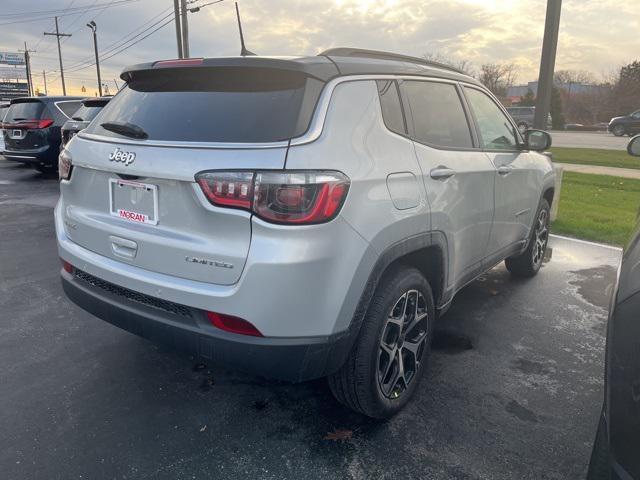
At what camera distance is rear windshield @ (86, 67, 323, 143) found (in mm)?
2240

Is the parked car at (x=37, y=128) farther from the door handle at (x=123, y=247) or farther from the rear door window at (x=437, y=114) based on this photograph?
the rear door window at (x=437, y=114)

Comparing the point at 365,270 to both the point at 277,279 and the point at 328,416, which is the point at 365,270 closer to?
the point at 277,279

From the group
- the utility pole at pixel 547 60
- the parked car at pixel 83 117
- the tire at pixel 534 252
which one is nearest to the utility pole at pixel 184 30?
the parked car at pixel 83 117

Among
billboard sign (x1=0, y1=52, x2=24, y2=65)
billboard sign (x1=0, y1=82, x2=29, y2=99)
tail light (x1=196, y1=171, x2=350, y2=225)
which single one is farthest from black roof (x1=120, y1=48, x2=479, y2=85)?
billboard sign (x1=0, y1=52, x2=24, y2=65)

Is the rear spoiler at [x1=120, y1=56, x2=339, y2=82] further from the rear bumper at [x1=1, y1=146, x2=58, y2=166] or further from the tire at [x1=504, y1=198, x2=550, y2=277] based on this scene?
the rear bumper at [x1=1, y1=146, x2=58, y2=166]

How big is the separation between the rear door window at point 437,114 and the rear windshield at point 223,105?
80cm

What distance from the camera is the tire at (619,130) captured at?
35516 millimetres

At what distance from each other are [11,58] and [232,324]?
97.0 metres

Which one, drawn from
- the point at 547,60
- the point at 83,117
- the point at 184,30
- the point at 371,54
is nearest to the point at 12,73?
the point at 184,30

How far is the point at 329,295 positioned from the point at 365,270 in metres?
0.23

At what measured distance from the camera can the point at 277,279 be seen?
2068 mm

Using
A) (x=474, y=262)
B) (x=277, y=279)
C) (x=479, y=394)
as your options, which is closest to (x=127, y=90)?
(x=277, y=279)

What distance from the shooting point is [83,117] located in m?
9.69

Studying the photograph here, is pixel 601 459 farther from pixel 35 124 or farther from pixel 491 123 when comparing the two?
pixel 35 124
